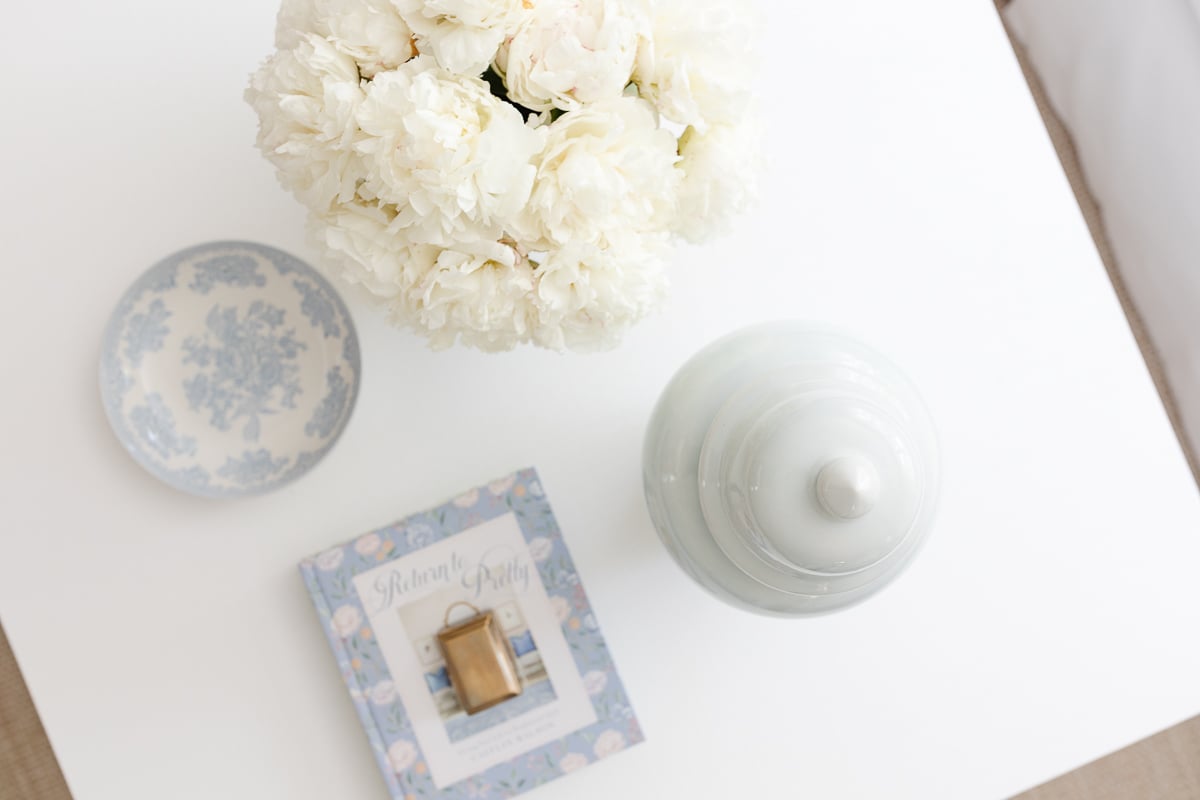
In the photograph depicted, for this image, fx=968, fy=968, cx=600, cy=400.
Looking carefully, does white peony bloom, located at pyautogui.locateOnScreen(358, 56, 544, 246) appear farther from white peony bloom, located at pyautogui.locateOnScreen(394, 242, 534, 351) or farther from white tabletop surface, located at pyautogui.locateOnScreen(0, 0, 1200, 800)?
white tabletop surface, located at pyautogui.locateOnScreen(0, 0, 1200, 800)

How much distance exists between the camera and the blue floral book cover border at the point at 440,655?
74cm

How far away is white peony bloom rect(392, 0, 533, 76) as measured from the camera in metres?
0.44

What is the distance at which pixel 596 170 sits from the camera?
18.1 inches

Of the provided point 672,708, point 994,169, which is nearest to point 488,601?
point 672,708

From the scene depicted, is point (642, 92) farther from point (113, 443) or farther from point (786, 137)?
point (113, 443)

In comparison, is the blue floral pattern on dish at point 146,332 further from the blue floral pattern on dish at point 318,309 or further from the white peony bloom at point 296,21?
the white peony bloom at point 296,21

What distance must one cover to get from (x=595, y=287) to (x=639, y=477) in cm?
30

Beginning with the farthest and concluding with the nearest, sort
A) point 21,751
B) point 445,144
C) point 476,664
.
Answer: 1. point 21,751
2. point 476,664
3. point 445,144

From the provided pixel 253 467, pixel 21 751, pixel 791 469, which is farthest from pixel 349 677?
pixel 21 751

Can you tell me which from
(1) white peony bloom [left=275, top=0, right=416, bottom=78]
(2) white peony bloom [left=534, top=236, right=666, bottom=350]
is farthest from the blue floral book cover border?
(1) white peony bloom [left=275, top=0, right=416, bottom=78]

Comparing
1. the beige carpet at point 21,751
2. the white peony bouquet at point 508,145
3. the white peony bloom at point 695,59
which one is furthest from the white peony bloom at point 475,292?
the beige carpet at point 21,751

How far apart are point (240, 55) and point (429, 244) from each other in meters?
0.37

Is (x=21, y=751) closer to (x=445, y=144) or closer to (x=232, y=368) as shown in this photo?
(x=232, y=368)

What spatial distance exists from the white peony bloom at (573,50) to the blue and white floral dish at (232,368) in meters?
0.34
